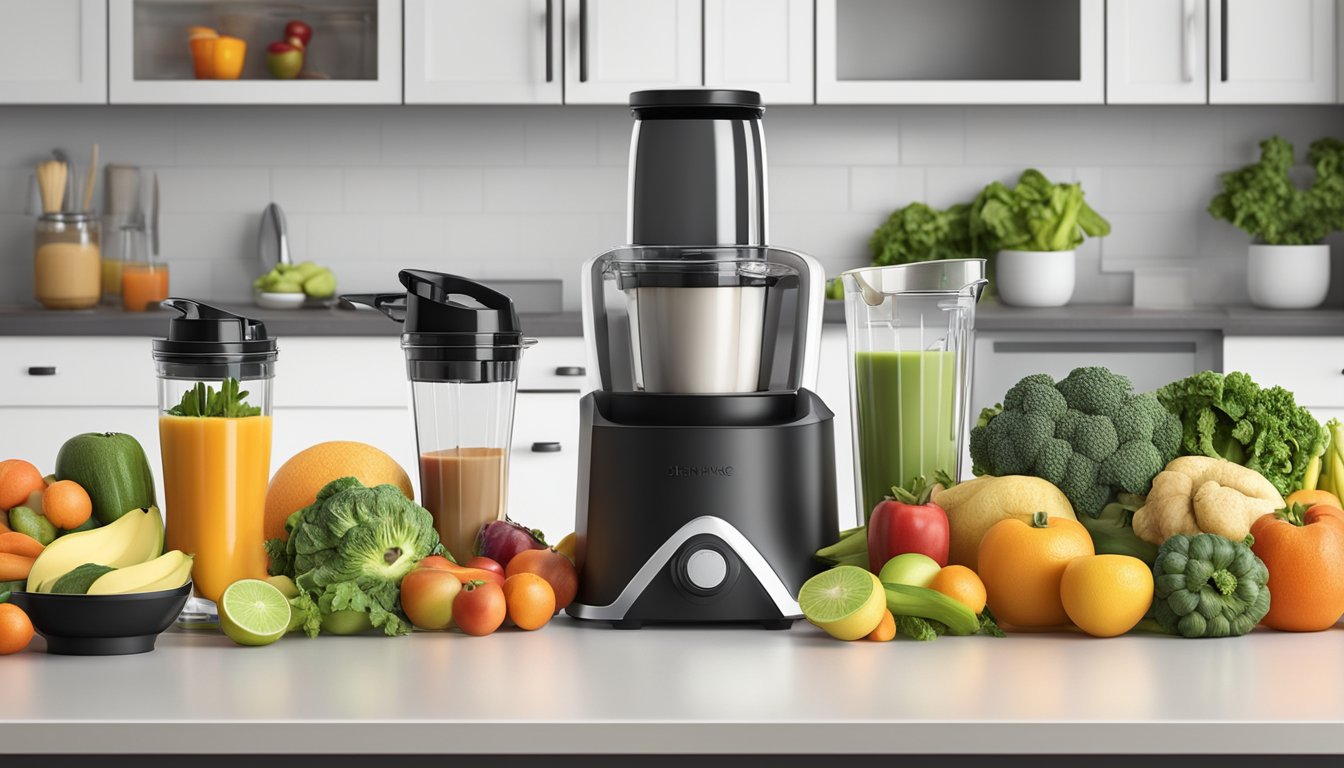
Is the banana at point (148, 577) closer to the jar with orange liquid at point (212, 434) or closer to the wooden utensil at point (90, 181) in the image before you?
the jar with orange liquid at point (212, 434)

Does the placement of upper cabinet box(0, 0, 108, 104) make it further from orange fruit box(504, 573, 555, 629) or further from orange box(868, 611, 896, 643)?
orange box(868, 611, 896, 643)

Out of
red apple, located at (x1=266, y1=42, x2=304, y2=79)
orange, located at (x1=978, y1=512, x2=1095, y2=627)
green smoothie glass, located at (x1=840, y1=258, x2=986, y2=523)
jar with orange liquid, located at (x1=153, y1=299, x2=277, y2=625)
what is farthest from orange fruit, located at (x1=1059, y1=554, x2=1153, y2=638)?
red apple, located at (x1=266, y1=42, x2=304, y2=79)

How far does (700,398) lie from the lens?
1.11 m

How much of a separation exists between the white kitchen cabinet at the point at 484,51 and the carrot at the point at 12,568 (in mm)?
2427

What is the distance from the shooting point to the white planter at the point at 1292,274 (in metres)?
3.46

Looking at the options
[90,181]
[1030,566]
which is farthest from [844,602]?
[90,181]

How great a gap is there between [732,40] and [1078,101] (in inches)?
34.1

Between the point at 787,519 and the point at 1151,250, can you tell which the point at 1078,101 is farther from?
the point at 787,519

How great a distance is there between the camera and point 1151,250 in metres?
3.74

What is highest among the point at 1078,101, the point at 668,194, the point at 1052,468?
the point at 1078,101

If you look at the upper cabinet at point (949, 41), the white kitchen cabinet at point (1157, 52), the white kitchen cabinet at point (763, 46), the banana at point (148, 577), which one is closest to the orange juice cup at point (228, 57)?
the white kitchen cabinet at point (763, 46)

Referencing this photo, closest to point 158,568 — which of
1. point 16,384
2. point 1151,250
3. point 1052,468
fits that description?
point 1052,468

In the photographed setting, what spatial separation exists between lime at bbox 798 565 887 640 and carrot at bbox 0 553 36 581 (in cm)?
61

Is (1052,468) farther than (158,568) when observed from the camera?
Yes
